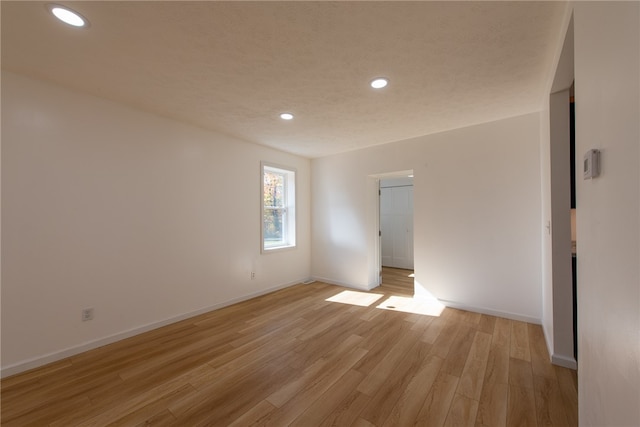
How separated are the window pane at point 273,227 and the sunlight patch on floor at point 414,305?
86.2 inches

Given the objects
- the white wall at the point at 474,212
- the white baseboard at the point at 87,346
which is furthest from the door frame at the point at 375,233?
the white baseboard at the point at 87,346

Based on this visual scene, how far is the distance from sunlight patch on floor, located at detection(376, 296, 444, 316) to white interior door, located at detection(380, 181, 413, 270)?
229 cm

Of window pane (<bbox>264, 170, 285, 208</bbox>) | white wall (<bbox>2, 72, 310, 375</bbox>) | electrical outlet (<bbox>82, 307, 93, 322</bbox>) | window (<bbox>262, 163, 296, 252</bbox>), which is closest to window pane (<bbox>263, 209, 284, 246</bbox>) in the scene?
window (<bbox>262, 163, 296, 252</bbox>)

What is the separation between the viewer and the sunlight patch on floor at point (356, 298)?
3.77m

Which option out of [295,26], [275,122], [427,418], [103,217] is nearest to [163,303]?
[103,217]

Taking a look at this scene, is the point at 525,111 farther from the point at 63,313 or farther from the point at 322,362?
the point at 63,313

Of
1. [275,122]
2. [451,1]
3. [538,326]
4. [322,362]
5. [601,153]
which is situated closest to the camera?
[601,153]

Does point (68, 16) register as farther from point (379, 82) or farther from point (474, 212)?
point (474, 212)

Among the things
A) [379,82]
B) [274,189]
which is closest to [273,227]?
[274,189]

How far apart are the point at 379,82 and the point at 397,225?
4474 millimetres

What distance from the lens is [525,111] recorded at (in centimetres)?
292

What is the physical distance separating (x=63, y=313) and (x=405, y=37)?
3712 millimetres

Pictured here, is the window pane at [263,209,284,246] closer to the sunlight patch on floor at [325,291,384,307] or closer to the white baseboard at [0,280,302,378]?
the white baseboard at [0,280,302,378]

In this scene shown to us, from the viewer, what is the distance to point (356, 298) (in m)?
3.97
